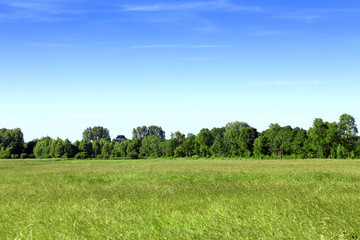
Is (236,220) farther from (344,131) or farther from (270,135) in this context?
(270,135)

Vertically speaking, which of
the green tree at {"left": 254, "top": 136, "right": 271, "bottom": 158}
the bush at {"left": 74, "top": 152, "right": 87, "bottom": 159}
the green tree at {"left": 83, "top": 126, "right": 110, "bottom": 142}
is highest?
the green tree at {"left": 83, "top": 126, "right": 110, "bottom": 142}

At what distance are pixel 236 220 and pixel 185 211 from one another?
1.77 metres

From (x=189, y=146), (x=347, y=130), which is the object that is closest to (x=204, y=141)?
(x=189, y=146)

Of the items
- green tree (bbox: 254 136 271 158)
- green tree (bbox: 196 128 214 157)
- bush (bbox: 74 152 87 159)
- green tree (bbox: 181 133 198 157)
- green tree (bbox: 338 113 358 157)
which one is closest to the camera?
green tree (bbox: 338 113 358 157)

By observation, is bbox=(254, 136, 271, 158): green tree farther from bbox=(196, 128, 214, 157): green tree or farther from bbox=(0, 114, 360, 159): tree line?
bbox=(196, 128, 214, 157): green tree

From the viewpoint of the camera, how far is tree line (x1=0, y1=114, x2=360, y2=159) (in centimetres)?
6462

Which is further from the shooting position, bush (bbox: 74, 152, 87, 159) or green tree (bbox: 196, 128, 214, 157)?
bush (bbox: 74, 152, 87, 159)

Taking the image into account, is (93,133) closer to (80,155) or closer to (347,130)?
(80,155)

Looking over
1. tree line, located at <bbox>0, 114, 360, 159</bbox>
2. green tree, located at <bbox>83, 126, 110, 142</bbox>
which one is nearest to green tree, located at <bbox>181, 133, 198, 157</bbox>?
tree line, located at <bbox>0, 114, 360, 159</bbox>

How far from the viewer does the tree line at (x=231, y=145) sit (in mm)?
64625

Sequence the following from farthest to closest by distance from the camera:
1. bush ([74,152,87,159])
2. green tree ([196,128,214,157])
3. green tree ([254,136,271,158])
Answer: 1. bush ([74,152,87,159])
2. green tree ([196,128,214,157])
3. green tree ([254,136,271,158])

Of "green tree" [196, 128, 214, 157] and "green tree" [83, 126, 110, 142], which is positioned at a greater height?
"green tree" [83, 126, 110, 142]

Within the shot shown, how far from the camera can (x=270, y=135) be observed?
76.1 meters

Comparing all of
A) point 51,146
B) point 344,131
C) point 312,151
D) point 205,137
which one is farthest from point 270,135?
point 51,146
